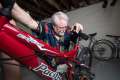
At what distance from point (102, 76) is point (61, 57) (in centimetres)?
345

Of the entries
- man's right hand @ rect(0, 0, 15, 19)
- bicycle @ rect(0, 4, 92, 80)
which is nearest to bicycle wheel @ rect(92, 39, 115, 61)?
bicycle @ rect(0, 4, 92, 80)

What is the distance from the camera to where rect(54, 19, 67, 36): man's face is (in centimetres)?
193

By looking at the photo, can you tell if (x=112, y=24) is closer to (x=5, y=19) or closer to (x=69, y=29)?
(x=69, y=29)

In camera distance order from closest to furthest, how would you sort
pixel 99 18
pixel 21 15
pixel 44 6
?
pixel 21 15 < pixel 44 6 < pixel 99 18

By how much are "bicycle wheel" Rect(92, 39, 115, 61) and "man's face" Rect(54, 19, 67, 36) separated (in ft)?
17.9

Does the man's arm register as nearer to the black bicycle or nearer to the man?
the man

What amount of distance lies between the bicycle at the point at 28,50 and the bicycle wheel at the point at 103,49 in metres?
5.76

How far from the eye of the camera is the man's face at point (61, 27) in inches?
75.8

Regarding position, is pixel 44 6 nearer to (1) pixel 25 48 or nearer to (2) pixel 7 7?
(1) pixel 25 48

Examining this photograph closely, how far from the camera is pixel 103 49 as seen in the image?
7.52m

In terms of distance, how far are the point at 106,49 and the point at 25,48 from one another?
632 centimetres

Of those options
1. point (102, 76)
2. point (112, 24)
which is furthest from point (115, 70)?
point (112, 24)

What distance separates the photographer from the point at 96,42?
24.9 ft

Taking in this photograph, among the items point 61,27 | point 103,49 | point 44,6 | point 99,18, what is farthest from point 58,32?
point 99,18
